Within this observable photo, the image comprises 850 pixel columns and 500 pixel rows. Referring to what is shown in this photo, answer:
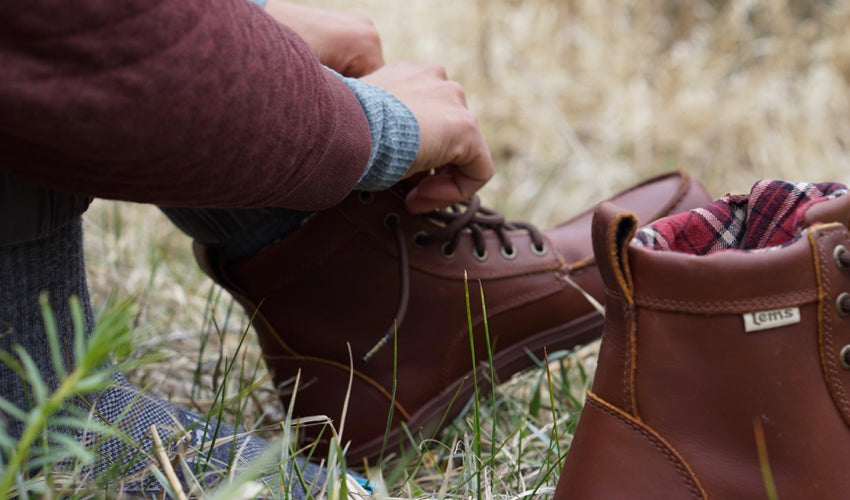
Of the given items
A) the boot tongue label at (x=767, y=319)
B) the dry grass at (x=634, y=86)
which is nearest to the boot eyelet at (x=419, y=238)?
the boot tongue label at (x=767, y=319)

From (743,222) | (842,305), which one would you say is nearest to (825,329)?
(842,305)

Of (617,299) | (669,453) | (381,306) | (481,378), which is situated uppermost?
(617,299)

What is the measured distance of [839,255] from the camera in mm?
714

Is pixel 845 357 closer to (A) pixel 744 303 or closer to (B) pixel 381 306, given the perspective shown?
(A) pixel 744 303

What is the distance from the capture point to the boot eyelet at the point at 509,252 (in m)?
1.26

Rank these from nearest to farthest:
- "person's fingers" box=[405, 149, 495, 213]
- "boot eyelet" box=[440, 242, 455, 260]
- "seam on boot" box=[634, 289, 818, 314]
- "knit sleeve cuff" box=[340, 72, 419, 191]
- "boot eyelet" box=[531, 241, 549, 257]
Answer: "seam on boot" box=[634, 289, 818, 314], "knit sleeve cuff" box=[340, 72, 419, 191], "person's fingers" box=[405, 149, 495, 213], "boot eyelet" box=[440, 242, 455, 260], "boot eyelet" box=[531, 241, 549, 257]

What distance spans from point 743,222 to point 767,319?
0.53 feet

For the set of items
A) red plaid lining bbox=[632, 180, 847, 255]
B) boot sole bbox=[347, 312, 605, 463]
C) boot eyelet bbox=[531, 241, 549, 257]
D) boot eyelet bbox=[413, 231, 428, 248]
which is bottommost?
boot sole bbox=[347, 312, 605, 463]

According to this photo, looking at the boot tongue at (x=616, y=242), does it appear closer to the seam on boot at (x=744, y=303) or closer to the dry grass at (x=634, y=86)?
the seam on boot at (x=744, y=303)

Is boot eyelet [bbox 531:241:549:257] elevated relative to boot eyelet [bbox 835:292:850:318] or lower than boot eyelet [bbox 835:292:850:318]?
lower

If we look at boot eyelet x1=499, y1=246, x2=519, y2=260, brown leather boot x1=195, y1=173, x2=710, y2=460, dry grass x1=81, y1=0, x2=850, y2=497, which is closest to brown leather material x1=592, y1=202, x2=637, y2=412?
brown leather boot x1=195, y1=173, x2=710, y2=460

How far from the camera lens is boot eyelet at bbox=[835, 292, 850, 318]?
2.33 ft

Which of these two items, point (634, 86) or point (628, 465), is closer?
point (628, 465)

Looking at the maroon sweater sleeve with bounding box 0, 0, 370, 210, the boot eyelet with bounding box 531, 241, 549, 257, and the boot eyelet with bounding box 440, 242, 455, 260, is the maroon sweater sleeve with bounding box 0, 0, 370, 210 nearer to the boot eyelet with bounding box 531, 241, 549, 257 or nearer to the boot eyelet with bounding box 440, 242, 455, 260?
the boot eyelet with bounding box 440, 242, 455, 260
